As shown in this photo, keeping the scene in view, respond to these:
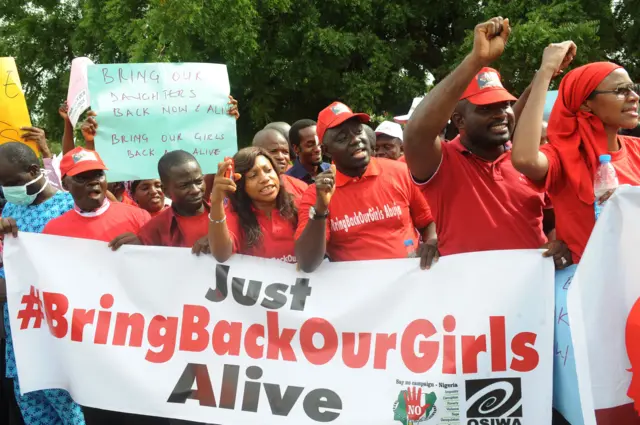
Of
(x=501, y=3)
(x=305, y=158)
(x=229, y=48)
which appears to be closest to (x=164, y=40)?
(x=229, y=48)

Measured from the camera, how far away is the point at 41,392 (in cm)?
484

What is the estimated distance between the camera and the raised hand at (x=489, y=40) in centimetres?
322

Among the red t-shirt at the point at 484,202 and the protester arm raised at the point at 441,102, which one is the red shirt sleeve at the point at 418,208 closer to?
the red t-shirt at the point at 484,202

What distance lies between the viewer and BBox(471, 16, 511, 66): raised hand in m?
3.22

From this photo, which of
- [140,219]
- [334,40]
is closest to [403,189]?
[140,219]

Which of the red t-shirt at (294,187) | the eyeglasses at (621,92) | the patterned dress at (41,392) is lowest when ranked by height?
the patterned dress at (41,392)

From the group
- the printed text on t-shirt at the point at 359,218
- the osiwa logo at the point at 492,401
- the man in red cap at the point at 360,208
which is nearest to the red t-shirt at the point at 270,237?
the man in red cap at the point at 360,208

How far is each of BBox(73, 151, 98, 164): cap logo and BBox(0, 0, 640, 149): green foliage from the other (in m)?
8.00

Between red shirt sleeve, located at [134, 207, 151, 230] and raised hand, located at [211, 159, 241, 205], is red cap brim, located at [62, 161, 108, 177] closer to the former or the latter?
red shirt sleeve, located at [134, 207, 151, 230]

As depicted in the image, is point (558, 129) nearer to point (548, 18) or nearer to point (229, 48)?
point (548, 18)

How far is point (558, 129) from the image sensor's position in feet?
11.3

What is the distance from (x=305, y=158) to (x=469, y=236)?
264cm

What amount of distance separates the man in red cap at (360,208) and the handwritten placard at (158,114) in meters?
1.33

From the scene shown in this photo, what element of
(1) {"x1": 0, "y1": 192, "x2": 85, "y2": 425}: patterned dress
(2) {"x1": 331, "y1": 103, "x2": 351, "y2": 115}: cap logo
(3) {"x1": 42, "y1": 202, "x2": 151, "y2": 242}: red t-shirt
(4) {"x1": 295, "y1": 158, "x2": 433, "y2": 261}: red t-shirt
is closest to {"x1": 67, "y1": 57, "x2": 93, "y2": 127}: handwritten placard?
(1) {"x1": 0, "y1": 192, "x2": 85, "y2": 425}: patterned dress
